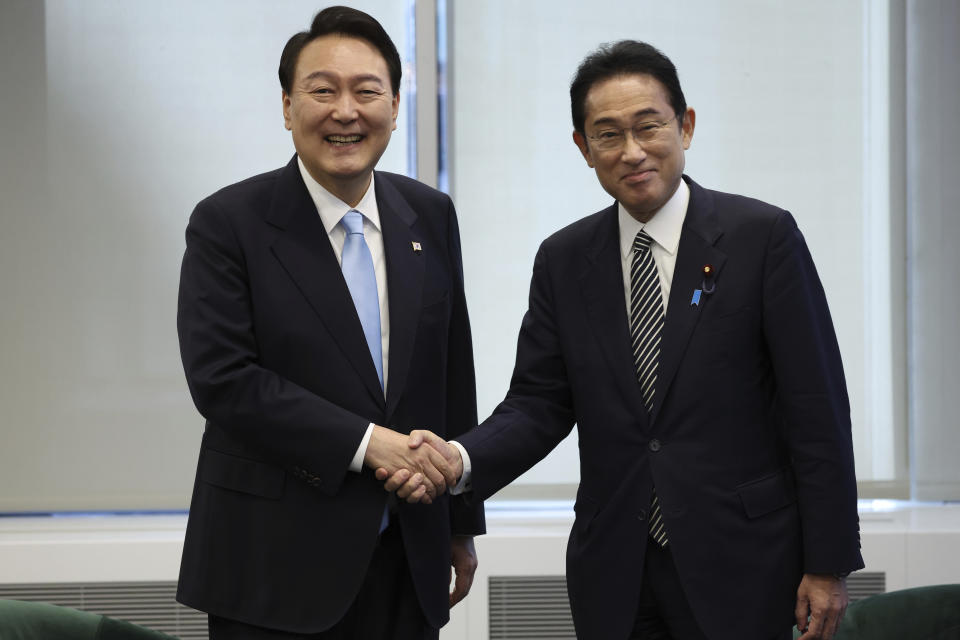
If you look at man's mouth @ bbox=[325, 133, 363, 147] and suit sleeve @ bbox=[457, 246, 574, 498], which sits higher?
man's mouth @ bbox=[325, 133, 363, 147]

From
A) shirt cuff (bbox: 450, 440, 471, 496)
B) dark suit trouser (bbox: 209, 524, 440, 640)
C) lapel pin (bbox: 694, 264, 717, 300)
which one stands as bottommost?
dark suit trouser (bbox: 209, 524, 440, 640)

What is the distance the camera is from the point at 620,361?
184cm

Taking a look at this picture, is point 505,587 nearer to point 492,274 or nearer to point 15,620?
point 492,274

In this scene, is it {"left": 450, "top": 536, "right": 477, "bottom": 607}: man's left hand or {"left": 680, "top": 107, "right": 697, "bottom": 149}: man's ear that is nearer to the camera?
{"left": 680, "top": 107, "right": 697, "bottom": 149}: man's ear

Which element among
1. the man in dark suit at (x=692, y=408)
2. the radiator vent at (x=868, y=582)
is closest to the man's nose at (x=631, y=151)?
the man in dark suit at (x=692, y=408)

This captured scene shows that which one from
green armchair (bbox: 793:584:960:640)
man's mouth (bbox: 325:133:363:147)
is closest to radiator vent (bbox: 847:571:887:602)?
green armchair (bbox: 793:584:960:640)

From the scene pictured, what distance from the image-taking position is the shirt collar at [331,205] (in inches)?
75.9

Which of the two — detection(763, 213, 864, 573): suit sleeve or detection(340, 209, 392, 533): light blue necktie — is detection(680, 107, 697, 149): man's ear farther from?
detection(340, 209, 392, 533): light blue necktie

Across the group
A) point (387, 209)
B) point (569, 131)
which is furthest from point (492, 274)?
point (387, 209)

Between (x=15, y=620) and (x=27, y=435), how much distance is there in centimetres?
131

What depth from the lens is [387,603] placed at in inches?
73.7

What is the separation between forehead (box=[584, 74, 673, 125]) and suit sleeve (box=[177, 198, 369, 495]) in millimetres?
724

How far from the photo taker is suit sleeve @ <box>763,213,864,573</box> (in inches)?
68.7

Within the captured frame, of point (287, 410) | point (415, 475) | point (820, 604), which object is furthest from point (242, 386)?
point (820, 604)
